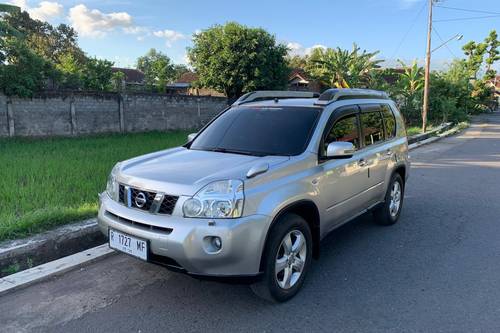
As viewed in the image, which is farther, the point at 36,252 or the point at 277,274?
the point at 36,252

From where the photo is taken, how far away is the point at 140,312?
11.1 feet

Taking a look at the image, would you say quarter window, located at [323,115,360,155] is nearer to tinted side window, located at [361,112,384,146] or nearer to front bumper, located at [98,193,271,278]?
tinted side window, located at [361,112,384,146]

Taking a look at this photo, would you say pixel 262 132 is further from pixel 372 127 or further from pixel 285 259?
pixel 372 127

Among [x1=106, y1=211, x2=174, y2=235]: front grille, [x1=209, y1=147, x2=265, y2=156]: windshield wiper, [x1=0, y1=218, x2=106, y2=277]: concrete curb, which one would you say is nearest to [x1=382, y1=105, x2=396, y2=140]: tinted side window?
[x1=209, y1=147, x2=265, y2=156]: windshield wiper

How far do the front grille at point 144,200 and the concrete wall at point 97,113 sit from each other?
1250 centimetres

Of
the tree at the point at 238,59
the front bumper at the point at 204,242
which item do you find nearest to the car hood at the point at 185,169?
the front bumper at the point at 204,242

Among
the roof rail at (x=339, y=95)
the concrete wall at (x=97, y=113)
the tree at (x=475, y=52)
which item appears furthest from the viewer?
the tree at (x=475, y=52)

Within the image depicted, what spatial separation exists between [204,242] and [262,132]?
1638 mm

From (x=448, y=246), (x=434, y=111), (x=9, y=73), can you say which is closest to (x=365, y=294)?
(x=448, y=246)

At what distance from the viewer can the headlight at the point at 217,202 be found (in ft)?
10.3

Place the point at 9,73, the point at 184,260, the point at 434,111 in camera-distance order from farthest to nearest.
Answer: the point at 434,111 → the point at 9,73 → the point at 184,260

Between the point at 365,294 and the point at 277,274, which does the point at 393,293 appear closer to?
the point at 365,294

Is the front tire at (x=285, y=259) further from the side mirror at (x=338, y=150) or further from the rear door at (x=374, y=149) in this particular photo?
the rear door at (x=374, y=149)

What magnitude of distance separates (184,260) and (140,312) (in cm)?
70
